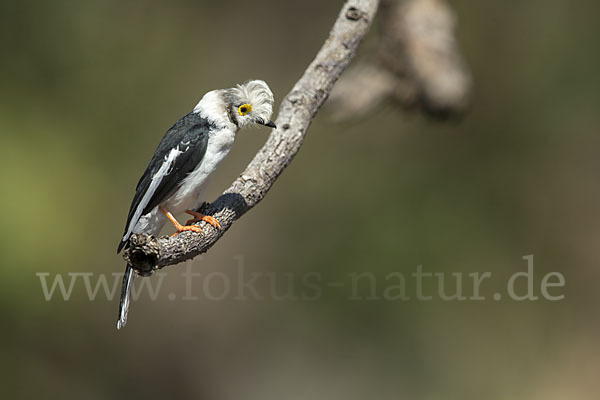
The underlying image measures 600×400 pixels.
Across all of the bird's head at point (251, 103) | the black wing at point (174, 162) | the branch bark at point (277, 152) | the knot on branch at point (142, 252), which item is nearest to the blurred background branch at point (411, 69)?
the branch bark at point (277, 152)

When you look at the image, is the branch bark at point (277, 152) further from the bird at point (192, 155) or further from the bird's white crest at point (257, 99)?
the bird's white crest at point (257, 99)

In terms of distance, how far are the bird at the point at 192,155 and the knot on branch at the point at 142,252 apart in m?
0.57

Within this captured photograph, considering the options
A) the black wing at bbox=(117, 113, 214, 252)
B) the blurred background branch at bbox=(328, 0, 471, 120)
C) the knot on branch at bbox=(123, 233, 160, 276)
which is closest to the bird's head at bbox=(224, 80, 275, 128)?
the black wing at bbox=(117, 113, 214, 252)

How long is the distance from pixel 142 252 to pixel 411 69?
2.74 metres

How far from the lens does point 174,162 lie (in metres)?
3.35

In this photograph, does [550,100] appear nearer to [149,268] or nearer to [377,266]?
[377,266]

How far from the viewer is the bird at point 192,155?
11.0 feet

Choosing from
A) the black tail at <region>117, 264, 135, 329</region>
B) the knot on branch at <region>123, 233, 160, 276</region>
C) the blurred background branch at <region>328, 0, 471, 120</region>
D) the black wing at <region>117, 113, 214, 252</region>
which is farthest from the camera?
the blurred background branch at <region>328, 0, 471, 120</region>

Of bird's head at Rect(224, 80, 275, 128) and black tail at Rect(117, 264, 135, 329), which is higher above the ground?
bird's head at Rect(224, 80, 275, 128)

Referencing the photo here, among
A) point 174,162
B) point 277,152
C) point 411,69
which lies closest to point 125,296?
point 174,162

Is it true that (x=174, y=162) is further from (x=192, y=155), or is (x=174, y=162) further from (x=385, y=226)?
(x=385, y=226)

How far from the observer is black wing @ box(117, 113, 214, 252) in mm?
3344

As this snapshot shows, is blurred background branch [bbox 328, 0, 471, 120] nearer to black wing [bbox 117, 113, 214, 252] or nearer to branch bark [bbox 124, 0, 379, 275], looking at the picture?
branch bark [bbox 124, 0, 379, 275]

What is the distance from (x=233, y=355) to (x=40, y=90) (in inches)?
131
